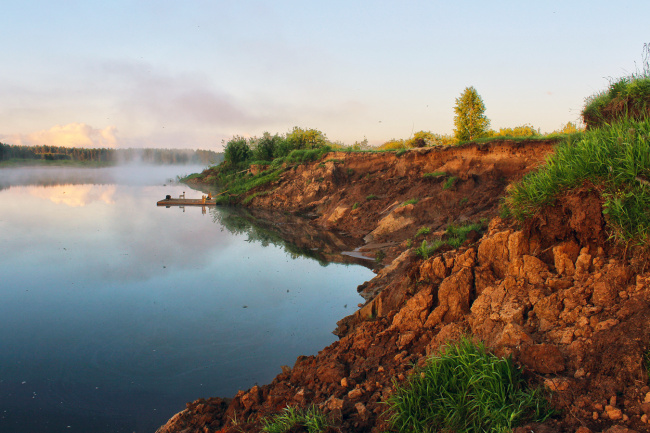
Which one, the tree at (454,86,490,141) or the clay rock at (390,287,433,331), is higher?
the tree at (454,86,490,141)

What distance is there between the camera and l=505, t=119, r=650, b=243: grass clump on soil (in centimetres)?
381

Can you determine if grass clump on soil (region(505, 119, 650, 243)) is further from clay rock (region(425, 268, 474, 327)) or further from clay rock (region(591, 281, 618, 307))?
clay rock (region(425, 268, 474, 327))

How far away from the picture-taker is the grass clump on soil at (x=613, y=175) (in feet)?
12.5

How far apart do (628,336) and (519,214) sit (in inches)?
84.3

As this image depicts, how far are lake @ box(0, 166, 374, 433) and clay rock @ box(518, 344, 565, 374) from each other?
354cm

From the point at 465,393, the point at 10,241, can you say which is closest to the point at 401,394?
the point at 465,393

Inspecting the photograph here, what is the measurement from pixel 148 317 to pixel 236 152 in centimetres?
3234

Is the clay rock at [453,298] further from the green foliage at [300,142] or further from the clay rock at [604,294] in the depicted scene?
the green foliage at [300,142]

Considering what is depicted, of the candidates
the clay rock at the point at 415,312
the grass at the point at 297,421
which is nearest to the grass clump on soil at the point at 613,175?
the clay rock at the point at 415,312

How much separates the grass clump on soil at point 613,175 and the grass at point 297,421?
309cm

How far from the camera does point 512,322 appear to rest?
385 centimetres

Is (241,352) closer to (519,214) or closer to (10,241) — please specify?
(519,214)

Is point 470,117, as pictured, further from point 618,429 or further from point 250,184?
point 618,429

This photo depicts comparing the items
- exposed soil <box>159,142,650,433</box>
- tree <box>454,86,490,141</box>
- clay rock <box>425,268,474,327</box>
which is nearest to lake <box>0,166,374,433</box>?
exposed soil <box>159,142,650,433</box>
